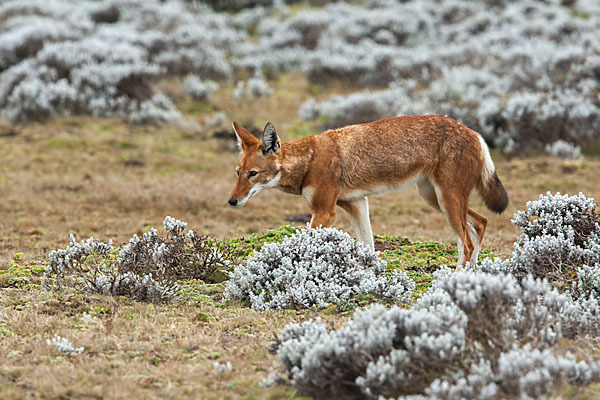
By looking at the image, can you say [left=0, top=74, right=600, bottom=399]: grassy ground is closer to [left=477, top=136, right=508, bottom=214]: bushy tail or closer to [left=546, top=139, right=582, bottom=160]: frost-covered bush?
[left=546, top=139, right=582, bottom=160]: frost-covered bush

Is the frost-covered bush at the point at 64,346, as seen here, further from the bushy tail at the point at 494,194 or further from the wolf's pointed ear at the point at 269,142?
the bushy tail at the point at 494,194

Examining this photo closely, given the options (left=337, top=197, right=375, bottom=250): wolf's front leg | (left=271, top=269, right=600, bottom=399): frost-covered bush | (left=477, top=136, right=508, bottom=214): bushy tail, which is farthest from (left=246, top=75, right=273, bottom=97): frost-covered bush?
(left=271, top=269, right=600, bottom=399): frost-covered bush

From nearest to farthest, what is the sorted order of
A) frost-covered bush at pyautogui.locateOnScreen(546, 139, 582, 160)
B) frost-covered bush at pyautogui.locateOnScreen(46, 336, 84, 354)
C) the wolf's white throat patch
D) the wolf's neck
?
frost-covered bush at pyautogui.locateOnScreen(46, 336, 84, 354), the wolf's white throat patch, the wolf's neck, frost-covered bush at pyautogui.locateOnScreen(546, 139, 582, 160)

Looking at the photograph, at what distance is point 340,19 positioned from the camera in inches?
974

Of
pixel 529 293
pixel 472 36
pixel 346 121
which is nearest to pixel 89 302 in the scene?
pixel 529 293

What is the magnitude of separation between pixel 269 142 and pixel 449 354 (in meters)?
3.61

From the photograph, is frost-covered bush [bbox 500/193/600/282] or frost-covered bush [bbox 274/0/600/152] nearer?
frost-covered bush [bbox 500/193/600/282]

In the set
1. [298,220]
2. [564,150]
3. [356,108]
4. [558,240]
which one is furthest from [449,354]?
[356,108]

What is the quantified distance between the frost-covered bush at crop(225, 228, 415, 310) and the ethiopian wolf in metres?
0.68

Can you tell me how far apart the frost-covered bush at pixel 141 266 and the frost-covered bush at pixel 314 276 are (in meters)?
0.70

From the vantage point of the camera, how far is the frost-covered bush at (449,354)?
11.4 ft

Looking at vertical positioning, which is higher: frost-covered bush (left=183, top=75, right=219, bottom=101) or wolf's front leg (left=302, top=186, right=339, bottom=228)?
wolf's front leg (left=302, top=186, right=339, bottom=228)

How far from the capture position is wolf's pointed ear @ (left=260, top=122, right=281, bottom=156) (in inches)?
259

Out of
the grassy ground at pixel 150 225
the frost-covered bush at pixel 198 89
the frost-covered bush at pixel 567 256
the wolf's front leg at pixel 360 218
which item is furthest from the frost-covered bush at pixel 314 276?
the frost-covered bush at pixel 198 89
